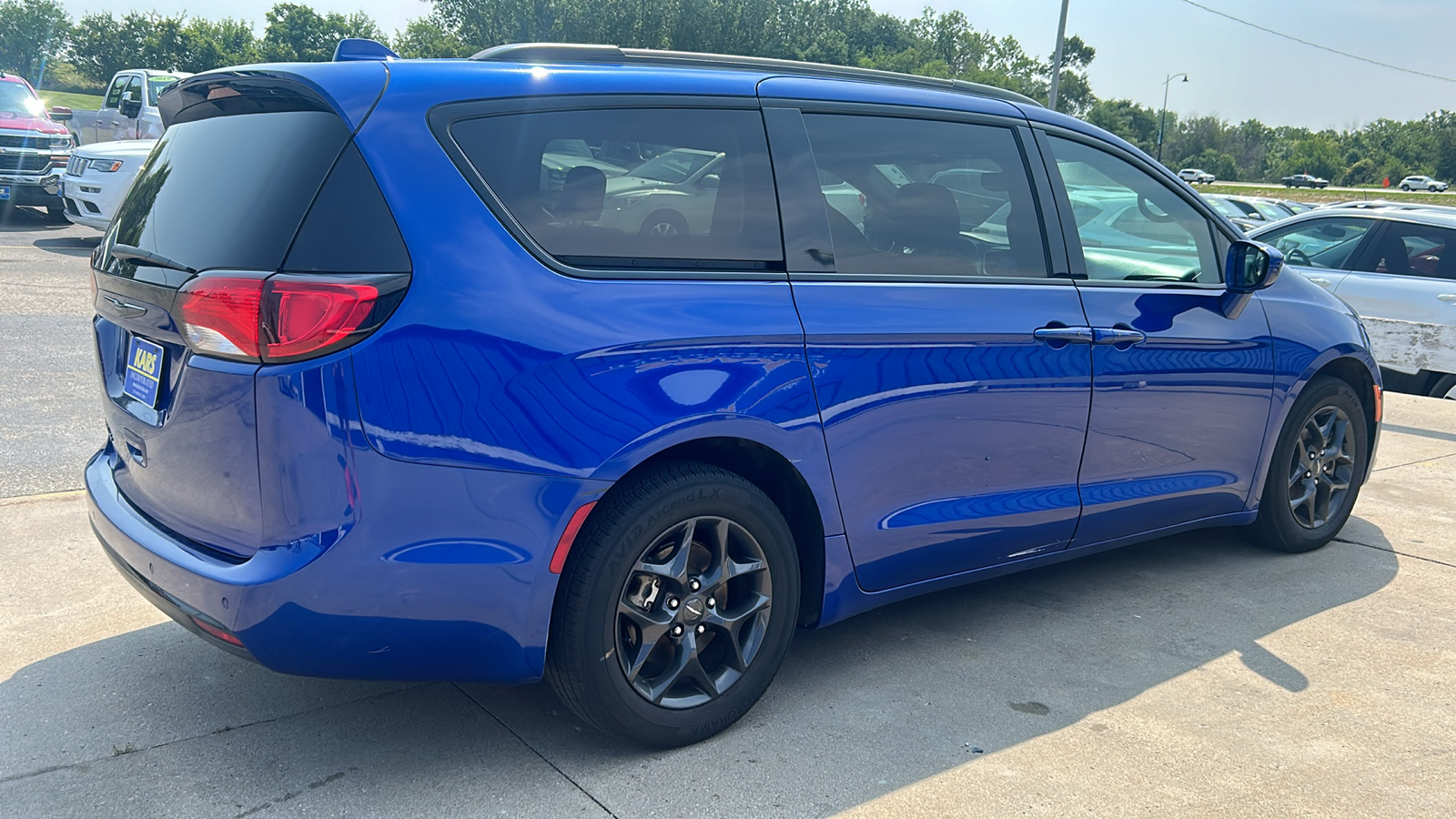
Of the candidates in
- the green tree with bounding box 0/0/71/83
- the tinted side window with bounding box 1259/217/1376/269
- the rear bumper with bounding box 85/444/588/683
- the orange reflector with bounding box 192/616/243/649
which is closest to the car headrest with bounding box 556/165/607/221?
the rear bumper with bounding box 85/444/588/683

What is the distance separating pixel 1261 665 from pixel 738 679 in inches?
72.3

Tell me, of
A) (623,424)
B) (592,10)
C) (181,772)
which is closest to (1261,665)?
(623,424)

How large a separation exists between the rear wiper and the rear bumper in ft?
2.15

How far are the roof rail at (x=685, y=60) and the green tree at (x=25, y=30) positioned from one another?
141m

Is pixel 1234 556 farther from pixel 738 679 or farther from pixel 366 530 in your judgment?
pixel 366 530

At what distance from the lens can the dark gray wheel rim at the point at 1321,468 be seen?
4848 mm

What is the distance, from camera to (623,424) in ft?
8.94

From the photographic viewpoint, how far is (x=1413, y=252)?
888cm

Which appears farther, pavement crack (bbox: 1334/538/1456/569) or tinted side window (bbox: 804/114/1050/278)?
pavement crack (bbox: 1334/538/1456/569)

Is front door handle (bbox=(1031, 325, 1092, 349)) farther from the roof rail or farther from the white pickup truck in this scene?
the white pickup truck

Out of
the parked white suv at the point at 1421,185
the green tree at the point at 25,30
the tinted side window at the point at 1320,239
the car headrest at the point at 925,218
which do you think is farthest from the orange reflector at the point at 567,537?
the green tree at the point at 25,30

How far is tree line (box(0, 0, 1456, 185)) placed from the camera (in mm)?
89438

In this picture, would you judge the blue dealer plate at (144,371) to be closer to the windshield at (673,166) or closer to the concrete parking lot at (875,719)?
the concrete parking lot at (875,719)

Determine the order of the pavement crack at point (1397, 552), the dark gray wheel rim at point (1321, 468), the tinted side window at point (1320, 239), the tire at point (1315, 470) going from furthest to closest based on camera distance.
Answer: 1. the tinted side window at point (1320, 239)
2. the pavement crack at point (1397, 552)
3. the dark gray wheel rim at point (1321, 468)
4. the tire at point (1315, 470)
